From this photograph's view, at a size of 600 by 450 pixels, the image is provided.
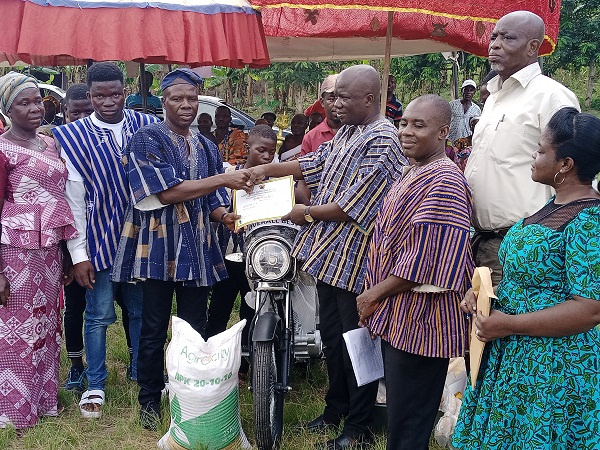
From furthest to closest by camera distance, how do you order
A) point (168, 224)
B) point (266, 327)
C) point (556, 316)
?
point (168, 224)
point (266, 327)
point (556, 316)

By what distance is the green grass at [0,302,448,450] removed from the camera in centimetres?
374

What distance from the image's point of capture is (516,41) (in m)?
3.18

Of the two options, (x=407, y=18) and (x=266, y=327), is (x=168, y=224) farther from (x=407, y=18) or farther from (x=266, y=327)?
(x=407, y=18)

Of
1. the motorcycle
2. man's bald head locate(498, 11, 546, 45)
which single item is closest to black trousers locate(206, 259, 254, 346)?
the motorcycle

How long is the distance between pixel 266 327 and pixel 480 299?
1.35 meters

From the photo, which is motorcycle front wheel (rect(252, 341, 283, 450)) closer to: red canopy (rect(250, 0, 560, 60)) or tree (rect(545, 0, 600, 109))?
red canopy (rect(250, 0, 560, 60))

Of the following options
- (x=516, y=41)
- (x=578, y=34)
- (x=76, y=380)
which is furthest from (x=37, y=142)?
(x=578, y=34)

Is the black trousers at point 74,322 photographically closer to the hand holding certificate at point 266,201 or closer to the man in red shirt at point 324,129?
the hand holding certificate at point 266,201

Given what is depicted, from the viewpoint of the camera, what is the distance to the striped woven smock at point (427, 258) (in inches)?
106

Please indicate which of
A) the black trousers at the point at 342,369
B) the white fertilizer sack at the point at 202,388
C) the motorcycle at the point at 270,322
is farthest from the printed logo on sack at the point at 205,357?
the black trousers at the point at 342,369

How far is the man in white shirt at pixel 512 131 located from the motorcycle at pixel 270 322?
105 cm

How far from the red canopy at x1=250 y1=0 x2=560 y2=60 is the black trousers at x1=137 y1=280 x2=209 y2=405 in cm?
208

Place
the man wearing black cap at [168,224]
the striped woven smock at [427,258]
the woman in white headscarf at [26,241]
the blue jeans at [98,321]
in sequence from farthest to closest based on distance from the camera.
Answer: the blue jeans at [98,321], the woman in white headscarf at [26,241], the man wearing black cap at [168,224], the striped woven smock at [427,258]

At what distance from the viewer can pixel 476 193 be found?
3.26 meters
